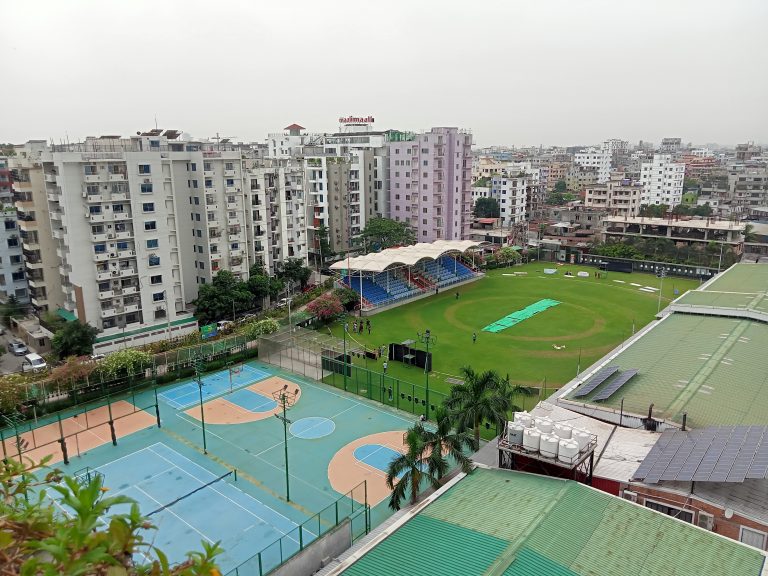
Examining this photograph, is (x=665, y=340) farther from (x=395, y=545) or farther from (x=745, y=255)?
(x=745, y=255)

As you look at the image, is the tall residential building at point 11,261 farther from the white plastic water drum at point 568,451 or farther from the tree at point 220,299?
the white plastic water drum at point 568,451

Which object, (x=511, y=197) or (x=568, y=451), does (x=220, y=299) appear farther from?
(x=511, y=197)

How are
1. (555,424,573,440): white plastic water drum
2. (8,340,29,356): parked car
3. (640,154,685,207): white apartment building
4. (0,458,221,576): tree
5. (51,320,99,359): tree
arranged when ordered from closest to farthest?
(0,458,221,576): tree
(555,424,573,440): white plastic water drum
(51,320,99,359): tree
(8,340,29,356): parked car
(640,154,685,207): white apartment building

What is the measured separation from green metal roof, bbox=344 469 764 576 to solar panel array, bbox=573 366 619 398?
364 inches

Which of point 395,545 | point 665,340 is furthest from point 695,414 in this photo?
point 395,545

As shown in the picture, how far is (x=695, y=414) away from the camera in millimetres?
22750

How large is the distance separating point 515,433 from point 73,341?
108 feet

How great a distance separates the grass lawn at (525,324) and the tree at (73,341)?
1775 cm

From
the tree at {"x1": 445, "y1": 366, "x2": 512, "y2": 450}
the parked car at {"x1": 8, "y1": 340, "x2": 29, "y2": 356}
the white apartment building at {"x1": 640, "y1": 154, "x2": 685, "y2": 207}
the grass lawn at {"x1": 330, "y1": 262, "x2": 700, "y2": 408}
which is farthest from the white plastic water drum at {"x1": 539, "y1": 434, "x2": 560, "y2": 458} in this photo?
the white apartment building at {"x1": 640, "y1": 154, "x2": 685, "y2": 207}

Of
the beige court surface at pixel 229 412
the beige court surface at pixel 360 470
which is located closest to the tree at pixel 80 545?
the beige court surface at pixel 360 470

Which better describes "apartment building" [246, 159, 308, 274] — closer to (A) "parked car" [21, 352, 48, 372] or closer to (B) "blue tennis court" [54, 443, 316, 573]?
(A) "parked car" [21, 352, 48, 372]

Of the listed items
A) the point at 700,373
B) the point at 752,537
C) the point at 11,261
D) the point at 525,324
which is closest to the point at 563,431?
the point at 752,537

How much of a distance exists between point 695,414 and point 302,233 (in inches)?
1796

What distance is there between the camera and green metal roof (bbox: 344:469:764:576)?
13.5m
